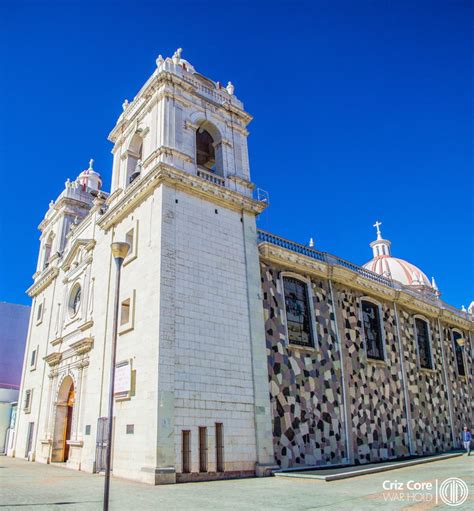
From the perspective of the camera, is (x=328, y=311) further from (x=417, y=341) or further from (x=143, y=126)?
(x=143, y=126)

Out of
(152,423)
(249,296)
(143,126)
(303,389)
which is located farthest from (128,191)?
(303,389)

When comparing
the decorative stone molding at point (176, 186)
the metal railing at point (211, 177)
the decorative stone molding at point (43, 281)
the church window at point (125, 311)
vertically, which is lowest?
the church window at point (125, 311)

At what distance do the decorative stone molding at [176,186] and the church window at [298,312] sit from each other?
3.72 m

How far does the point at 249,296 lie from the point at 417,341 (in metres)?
14.0

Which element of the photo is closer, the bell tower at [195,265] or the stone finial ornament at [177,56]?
the bell tower at [195,265]

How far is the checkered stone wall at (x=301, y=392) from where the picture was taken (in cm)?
1692

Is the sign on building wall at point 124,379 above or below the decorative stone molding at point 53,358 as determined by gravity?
below

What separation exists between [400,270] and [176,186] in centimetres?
2693

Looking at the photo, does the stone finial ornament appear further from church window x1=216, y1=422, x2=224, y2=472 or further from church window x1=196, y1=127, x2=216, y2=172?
church window x1=216, y1=422, x2=224, y2=472

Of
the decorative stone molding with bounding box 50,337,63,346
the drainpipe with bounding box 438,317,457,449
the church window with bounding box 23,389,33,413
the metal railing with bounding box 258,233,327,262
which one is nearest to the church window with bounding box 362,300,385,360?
the metal railing with bounding box 258,233,327,262

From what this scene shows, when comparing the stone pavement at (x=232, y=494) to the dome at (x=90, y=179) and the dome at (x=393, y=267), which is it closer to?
the dome at (x=90, y=179)

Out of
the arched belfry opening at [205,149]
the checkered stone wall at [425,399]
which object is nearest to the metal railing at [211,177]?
the arched belfry opening at [205,149]

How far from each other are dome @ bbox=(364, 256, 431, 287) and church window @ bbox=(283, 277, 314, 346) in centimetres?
1818

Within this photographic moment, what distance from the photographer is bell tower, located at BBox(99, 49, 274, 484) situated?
14.0m
